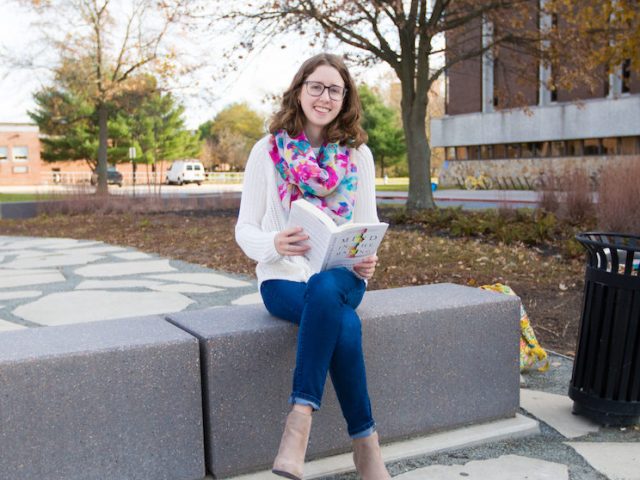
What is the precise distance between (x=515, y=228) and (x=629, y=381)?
6.41 meters

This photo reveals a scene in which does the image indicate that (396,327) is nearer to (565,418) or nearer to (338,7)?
(565,418)

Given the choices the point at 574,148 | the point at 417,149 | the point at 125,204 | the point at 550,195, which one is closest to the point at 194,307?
the point at 550,195

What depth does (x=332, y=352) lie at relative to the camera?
8.79 ft

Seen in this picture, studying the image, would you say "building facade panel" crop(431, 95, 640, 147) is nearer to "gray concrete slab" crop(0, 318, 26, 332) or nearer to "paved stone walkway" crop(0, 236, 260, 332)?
"paved stone walkway" crop(0, 236, 260, 332)

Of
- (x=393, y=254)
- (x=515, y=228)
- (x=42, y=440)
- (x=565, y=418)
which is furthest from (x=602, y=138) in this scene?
(x=42, y=440)

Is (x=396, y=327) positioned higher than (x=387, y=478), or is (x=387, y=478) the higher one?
(x=396, y=327)

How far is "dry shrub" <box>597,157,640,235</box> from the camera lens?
8766 millimetres

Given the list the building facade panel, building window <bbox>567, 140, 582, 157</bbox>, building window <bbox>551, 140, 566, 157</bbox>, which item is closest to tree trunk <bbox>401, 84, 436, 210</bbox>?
the building facade panel

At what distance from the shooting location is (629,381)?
3357 millimetres

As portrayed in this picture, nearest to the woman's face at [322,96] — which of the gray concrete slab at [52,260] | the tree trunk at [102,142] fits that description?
the gray concrete slab at [52,260]

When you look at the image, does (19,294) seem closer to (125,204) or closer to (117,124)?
(125,204)

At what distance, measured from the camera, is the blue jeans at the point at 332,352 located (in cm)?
263

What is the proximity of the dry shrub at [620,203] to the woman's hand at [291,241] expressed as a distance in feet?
22.5

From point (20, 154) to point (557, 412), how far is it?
53868 mm
